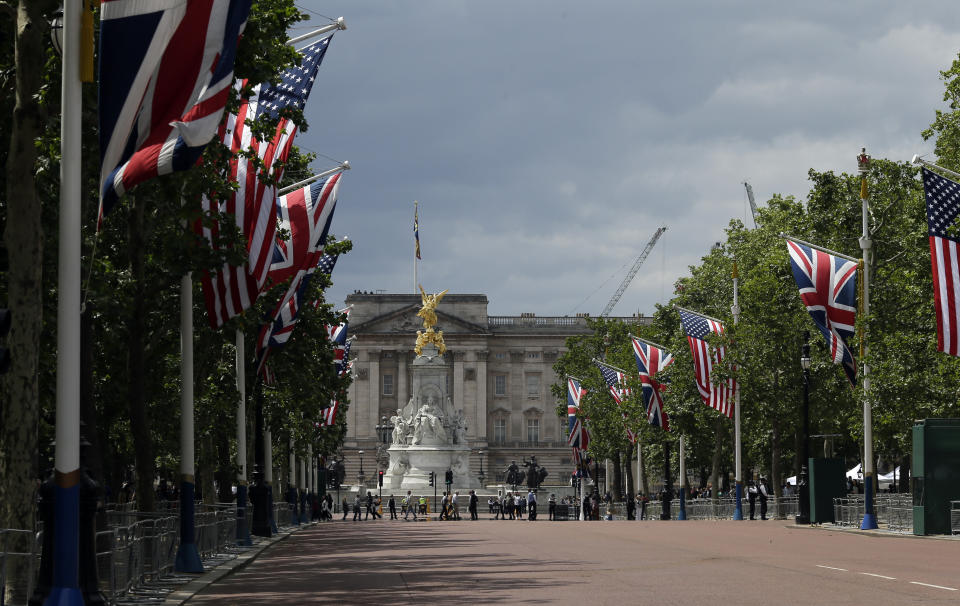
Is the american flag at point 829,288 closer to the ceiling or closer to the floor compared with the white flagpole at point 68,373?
closer to the ceiling

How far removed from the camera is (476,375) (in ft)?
576

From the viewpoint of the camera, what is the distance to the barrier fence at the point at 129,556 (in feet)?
53.0

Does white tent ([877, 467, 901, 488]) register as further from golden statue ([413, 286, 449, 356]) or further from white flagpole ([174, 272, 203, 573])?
white flagpole ([174, 272, 203, 573])

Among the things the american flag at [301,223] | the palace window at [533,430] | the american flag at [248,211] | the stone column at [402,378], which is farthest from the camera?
the palace window at [533,430]

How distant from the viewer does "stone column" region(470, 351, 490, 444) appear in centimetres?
17412

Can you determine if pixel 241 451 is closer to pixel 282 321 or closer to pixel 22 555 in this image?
pixel 282 321

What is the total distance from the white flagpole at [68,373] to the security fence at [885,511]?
102 feet

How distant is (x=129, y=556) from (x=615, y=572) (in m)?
7.96

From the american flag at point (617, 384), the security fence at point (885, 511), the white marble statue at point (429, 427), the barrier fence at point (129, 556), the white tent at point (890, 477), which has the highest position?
the american flag at point (617, 384)

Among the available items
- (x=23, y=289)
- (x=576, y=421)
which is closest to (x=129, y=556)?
(x=23, y=289)

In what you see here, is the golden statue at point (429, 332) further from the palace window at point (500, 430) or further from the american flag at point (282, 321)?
the palace window at point (500, 430)

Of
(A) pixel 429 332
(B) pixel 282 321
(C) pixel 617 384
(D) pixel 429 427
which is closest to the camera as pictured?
(B) pixel 282 321

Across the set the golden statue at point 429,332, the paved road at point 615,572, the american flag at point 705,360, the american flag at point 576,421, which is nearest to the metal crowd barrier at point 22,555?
the paved road at point 615,572

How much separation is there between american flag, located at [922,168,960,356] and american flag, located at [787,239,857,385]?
26.8 feet
